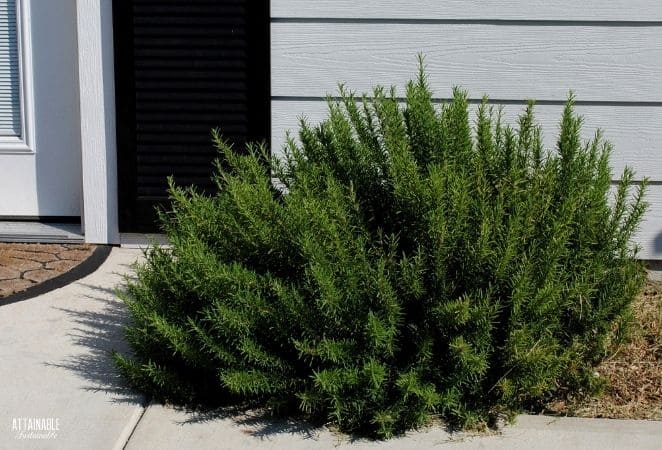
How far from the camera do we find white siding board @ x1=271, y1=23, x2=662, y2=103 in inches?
179

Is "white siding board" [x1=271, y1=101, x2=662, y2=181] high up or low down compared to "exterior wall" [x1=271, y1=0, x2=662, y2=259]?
down

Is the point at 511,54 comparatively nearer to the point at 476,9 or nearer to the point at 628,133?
the point at 476,9

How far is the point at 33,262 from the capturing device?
467 centimetres

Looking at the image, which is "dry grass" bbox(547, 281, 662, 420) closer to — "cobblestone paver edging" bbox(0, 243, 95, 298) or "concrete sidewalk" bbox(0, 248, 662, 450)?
"concrete sidewalk" bbox(0, 248, 662, 450)

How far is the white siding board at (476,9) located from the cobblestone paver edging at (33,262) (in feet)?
5.09

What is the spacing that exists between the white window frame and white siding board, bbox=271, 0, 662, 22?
1.38 m

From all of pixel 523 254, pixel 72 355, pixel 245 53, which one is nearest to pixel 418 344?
pixel 523 254

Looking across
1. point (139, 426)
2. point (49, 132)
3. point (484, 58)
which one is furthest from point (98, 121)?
point (139, 426)

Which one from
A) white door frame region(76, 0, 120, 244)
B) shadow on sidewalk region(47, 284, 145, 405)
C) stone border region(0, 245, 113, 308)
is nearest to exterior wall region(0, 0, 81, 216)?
white door frame region(76, 0, 120, 244)

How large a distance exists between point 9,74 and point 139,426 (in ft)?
8.98

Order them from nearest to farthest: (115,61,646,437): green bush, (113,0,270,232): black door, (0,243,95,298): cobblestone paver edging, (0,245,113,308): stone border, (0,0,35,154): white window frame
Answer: (115,61,646,437): green bush, (0,245,113,308): stone border, (0,243,95,298): cobblestone paver edging, (113,0,270,232): black door, (0,0,35,154): white window frame

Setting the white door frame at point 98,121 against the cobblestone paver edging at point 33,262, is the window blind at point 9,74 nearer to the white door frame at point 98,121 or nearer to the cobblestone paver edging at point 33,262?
Result: the white door frame at point 98,121

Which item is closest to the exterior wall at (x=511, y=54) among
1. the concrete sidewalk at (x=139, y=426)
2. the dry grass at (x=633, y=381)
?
the dry grass at (x=633, y=381)

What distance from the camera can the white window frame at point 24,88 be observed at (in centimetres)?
501
